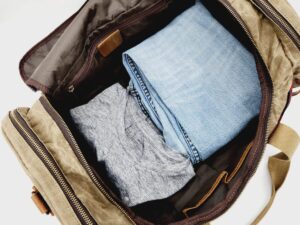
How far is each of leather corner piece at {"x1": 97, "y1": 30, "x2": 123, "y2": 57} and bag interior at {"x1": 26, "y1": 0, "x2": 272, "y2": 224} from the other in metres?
0.01

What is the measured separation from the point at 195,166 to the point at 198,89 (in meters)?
0.18

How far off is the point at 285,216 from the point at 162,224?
377 millimetres

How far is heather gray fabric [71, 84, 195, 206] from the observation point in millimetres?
731

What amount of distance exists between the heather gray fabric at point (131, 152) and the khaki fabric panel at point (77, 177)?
3.6 inches

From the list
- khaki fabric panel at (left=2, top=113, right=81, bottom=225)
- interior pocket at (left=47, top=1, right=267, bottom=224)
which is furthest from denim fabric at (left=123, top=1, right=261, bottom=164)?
khaki fabric panel at (left=2, top=113, right=81, bottom=225)

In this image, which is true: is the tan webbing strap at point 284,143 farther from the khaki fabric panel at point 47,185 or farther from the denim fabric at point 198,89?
the khaki fabric panel at point 47,185

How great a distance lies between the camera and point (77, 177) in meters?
0.63

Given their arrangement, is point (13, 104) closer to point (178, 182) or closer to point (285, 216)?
point (178, 182)

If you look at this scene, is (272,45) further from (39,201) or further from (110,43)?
(39,201)

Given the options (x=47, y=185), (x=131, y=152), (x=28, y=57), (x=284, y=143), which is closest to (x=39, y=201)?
(x=47, y=185)

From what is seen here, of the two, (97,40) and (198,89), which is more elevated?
(97,40)

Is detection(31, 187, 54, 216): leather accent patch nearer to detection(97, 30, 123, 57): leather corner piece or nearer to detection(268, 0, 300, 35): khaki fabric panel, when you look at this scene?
detection(97, 30, 123, 57): leather corner piece

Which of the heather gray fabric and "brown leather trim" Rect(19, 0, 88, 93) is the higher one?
"brown leather trim" Rect(19, 0, 88, 93)

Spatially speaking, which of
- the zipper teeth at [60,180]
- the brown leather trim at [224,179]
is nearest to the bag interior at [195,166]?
the brown leather trim at [224,179]
